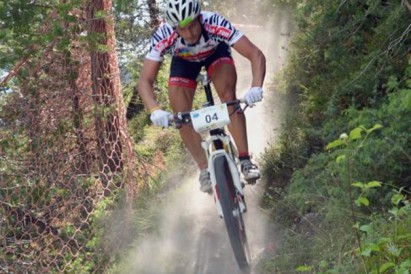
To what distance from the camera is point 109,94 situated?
877 cm

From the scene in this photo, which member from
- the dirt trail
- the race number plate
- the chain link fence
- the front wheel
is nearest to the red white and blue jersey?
the race number plate

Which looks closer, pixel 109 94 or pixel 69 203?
pixel 69 203

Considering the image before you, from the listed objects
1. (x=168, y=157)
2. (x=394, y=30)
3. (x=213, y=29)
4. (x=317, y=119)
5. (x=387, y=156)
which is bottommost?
(x=168, y=157)

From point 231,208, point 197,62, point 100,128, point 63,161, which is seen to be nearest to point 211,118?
point 231,208

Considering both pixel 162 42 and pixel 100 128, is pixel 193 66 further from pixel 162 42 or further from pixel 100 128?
pixel 100 128

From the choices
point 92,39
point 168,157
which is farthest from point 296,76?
point 92,39

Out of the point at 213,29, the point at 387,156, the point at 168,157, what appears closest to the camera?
the point at 387,156

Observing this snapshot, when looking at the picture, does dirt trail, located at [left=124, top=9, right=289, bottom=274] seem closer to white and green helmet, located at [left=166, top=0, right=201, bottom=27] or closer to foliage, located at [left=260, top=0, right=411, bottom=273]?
foliage, located at [left=260, top=0, right=411, bottom=273]

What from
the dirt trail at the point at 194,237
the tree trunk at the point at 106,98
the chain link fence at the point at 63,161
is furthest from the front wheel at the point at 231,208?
the tree trunk at the point at 106,98

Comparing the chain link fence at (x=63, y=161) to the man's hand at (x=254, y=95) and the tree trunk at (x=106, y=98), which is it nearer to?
the tree trunk at (x=106, y=98)

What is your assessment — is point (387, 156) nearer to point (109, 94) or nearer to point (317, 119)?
point (317, 119)

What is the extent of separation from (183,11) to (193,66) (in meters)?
0.83

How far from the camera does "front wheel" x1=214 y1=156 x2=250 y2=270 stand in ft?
17.1

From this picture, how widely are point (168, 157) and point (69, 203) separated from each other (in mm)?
2805
